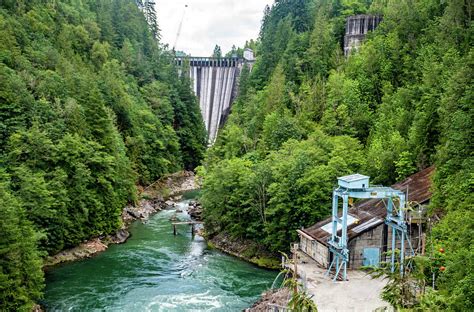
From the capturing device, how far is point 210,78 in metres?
110

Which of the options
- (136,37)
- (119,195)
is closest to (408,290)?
(119,195)

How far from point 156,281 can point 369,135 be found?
23.8m

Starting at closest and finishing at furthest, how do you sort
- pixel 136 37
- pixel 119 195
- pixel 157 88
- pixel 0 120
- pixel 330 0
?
pixel 0 120, pixel 119 195, pixel 330 0, pixel 157 88, pixel 136 37

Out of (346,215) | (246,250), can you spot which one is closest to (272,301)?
(346,215)

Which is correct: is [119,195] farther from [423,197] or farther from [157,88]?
[157,88]

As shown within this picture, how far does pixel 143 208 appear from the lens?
196 feet

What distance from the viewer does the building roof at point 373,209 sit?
3186cm

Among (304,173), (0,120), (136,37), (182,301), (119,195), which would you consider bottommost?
(182,301)

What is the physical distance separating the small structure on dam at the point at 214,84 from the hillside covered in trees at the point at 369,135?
130 feet

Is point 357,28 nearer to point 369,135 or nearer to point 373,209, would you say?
point 369,135

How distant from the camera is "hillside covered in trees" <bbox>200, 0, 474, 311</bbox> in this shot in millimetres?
28344

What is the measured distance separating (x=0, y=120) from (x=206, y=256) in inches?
776

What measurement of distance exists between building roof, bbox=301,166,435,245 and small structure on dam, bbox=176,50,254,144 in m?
72.4

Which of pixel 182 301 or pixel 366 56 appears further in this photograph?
pixel 366 56
